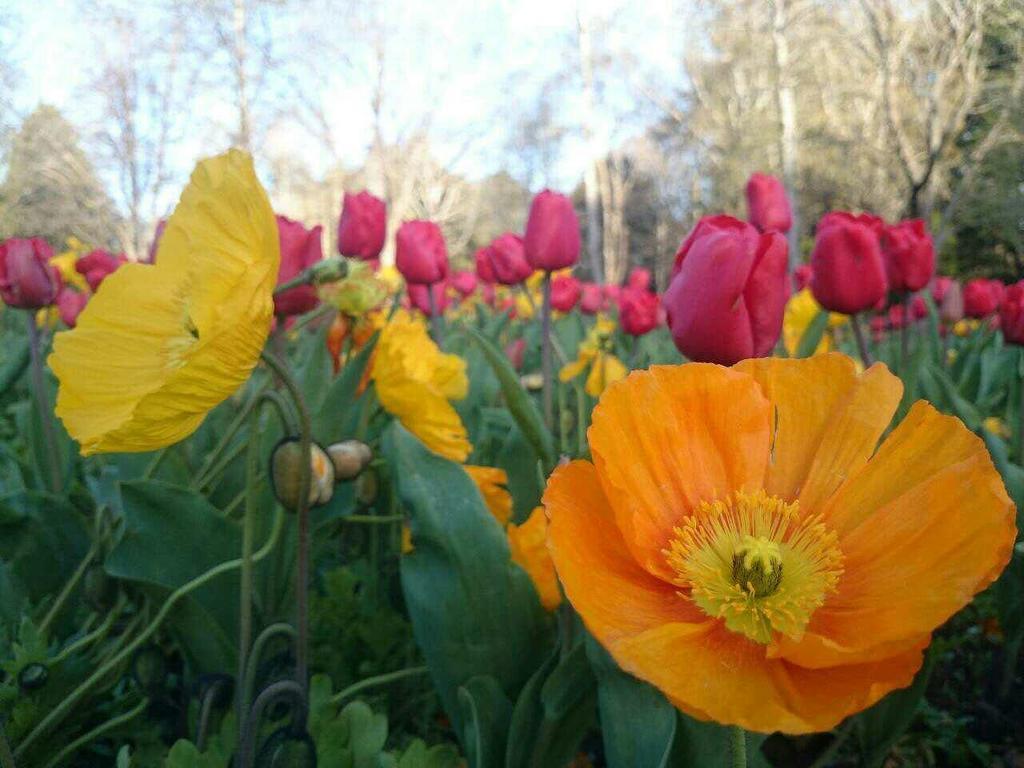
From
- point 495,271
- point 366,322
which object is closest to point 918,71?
point 495,271

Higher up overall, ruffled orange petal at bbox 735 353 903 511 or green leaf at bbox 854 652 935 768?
ruffled orange petal at bbox 735 353 903 511

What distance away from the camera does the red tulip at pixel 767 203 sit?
7.03ft

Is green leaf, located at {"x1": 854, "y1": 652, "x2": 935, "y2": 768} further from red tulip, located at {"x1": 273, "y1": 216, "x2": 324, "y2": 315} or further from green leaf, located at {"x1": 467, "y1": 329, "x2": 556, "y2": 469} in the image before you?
red tulip, located at {"x1": 273, "y1": 216, "x2": 324, "y2": 315}

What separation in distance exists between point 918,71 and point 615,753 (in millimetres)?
13722

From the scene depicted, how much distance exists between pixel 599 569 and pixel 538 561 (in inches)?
14.3

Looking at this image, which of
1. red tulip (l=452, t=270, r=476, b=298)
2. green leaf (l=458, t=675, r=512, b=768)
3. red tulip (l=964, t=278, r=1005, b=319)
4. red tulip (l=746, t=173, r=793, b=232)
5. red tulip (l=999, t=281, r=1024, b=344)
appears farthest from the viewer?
red tulip (l=452, t=270, r=476, b=298)

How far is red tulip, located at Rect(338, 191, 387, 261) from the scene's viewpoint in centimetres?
197

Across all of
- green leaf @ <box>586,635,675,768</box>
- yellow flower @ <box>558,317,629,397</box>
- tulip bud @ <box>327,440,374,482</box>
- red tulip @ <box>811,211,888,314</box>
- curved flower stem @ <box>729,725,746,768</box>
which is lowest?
yellow flower @ <box>558,317,629,397</box>

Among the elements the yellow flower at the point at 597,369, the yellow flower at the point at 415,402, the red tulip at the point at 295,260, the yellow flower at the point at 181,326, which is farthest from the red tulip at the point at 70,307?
the yellow flower at the point at 181,326

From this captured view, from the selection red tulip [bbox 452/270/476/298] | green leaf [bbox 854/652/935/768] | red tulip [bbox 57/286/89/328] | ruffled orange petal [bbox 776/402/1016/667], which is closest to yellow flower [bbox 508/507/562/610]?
ruffled orange petal [bbox 776/402/1016/667]

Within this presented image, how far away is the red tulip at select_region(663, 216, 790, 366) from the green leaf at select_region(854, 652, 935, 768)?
51 cm

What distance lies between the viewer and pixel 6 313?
20.5 ft

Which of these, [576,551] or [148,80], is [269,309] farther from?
[148,80]

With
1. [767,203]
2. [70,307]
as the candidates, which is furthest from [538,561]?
[70,307]
